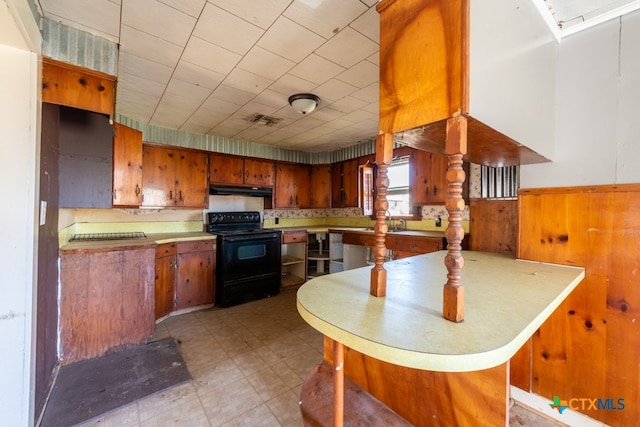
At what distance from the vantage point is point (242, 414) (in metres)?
1.64

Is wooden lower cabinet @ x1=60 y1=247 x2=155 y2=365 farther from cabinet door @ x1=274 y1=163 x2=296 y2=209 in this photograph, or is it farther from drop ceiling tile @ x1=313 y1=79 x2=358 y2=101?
cabinet door @ x1=274 y1=163 x2=296 y2=209

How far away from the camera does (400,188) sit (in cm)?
390

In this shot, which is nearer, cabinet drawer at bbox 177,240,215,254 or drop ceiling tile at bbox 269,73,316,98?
Answer: drop ceiling tile at bbox 269,73,316,98

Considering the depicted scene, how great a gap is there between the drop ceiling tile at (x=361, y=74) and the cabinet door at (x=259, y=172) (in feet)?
7.74

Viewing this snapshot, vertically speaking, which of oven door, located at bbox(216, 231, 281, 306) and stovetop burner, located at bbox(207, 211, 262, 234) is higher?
stovetop burner, located at bbox(207, 211, 262, 234)

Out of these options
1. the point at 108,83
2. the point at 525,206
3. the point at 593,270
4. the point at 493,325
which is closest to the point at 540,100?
the point at 525,206

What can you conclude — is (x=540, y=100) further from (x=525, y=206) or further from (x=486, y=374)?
(x=486, y=374)

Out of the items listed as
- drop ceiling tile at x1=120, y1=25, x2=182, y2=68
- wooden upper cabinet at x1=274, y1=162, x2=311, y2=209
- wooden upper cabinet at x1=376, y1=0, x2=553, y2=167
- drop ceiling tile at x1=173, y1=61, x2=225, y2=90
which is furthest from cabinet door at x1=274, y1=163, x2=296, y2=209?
wooden upper cabinet at x1=376, y1=0, x2=553, y2=167

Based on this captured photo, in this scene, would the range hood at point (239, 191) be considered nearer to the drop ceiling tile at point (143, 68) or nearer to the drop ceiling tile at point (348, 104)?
the drop ceiling tile at point (143, 68)

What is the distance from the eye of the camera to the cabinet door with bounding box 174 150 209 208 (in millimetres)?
3572

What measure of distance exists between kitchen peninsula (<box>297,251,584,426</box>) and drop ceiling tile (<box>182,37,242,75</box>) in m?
1.79

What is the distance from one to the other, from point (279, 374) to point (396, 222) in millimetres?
2597

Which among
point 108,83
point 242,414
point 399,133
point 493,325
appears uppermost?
point 108,83

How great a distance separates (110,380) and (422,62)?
2775mm
